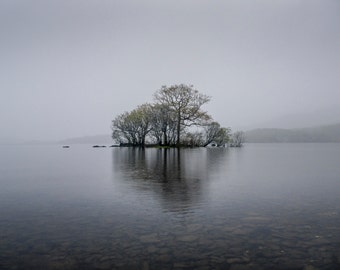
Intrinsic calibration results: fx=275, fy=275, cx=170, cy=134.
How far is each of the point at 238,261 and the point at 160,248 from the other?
1.67 metres

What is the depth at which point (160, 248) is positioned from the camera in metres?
6.02

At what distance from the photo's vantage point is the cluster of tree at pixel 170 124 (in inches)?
3061

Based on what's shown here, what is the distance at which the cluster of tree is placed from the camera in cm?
7775

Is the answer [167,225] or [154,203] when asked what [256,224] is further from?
[154,203]

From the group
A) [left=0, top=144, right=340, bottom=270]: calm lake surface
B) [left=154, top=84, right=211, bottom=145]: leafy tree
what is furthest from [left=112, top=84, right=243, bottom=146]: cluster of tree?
[left=0, top=144, right=340, bottom=270]: calm lake surface

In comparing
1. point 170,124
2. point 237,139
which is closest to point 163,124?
point 170,124

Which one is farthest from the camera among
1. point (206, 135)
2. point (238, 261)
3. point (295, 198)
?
point (206, 135)

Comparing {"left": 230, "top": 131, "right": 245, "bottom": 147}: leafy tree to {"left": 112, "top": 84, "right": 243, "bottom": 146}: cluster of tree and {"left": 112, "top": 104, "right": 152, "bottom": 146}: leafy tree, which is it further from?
{"left": 112, "top": 104, "right": 152, "bottom": 146}: leafy tree

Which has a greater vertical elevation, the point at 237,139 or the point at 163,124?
the point at 163,124

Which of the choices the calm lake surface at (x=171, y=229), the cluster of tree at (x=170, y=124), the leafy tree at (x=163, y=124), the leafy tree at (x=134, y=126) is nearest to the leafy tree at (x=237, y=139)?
the cluster of tree at (x=170, y=124)

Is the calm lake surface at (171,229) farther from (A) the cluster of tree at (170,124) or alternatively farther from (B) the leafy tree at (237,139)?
(B) the leafy tree at (237,139)

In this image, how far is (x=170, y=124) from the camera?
82438mm

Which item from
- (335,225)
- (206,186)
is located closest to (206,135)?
(206,186)

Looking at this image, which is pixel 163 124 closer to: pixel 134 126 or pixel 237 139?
pixel 134 126
